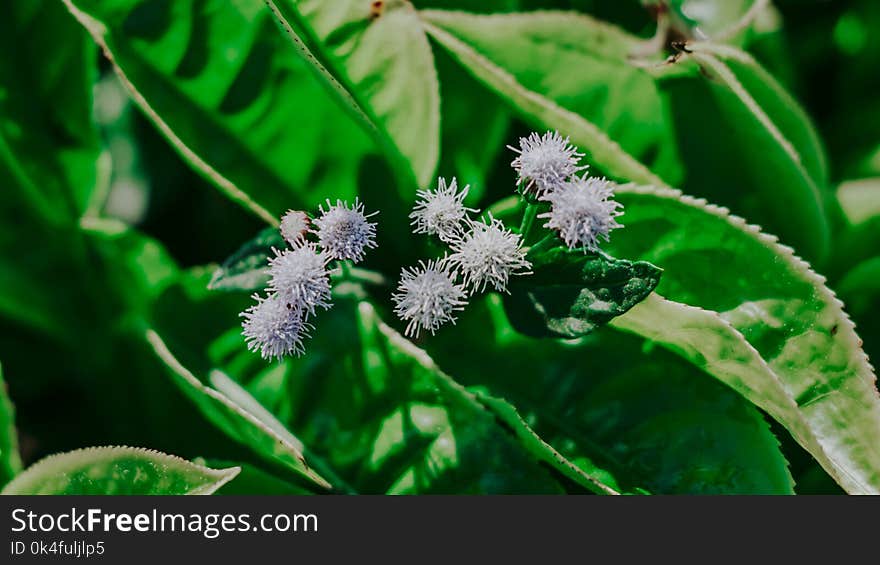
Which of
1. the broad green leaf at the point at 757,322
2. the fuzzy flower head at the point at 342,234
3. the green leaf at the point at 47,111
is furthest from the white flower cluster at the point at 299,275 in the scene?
the green leaf at the point at 47,111

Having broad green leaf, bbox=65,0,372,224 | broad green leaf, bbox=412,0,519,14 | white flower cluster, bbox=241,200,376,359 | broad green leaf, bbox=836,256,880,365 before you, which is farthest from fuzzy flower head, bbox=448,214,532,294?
broad green leaf, bbox=836,256,880,365

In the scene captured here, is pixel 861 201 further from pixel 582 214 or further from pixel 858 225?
pixel 582 214

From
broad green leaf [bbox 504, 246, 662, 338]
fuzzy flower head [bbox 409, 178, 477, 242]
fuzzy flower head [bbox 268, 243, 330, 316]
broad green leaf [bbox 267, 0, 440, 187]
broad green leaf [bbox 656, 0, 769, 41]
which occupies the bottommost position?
broad green leaf [bbox 504, 246, 662, 338]

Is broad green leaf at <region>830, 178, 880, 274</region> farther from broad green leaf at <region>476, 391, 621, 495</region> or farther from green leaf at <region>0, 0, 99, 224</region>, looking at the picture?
green leaf at <region>0, 0, 99, 224</region>

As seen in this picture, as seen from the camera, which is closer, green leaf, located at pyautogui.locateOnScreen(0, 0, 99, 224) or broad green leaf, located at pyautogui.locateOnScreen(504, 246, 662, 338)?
broad green leaf, located at pyautogui.locateOnScreen(504, 246, 662, 338)

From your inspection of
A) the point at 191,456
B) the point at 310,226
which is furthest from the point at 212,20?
the point at 191,456

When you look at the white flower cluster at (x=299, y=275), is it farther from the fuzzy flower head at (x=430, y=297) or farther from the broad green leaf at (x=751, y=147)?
the broad green leaf at (x=751, y=147)

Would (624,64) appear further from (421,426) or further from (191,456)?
(191,456)
